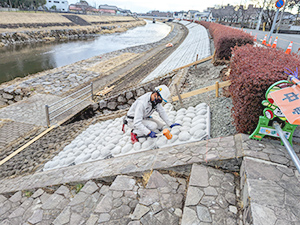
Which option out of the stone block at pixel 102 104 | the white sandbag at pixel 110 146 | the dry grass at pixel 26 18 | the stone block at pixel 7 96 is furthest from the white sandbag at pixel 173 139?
the dry grass at pixel 26 18

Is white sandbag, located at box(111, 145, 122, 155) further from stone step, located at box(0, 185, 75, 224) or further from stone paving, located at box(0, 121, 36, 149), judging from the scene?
stone paving, located at box(0, 121, 36, 149)

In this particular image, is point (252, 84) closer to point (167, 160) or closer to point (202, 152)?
point (202, 152)

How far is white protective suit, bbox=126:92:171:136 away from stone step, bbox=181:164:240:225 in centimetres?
144

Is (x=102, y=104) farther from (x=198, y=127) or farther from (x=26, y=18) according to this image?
(x=26, y=18)

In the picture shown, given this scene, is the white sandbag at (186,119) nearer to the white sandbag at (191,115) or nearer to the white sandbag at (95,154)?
the white sandbag at (191,115)

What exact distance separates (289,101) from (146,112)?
2523mm

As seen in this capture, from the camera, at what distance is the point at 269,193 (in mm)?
2248

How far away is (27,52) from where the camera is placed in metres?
21.7

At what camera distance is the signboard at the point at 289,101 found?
7.92 ft

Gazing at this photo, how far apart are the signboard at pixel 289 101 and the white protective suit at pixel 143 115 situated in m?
2.17

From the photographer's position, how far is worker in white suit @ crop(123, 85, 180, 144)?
387cm

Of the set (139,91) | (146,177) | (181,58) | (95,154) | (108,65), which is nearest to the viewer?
(146,177)

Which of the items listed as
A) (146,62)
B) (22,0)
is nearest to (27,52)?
(146,62)

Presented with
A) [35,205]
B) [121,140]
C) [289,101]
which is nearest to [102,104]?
[121,140]
